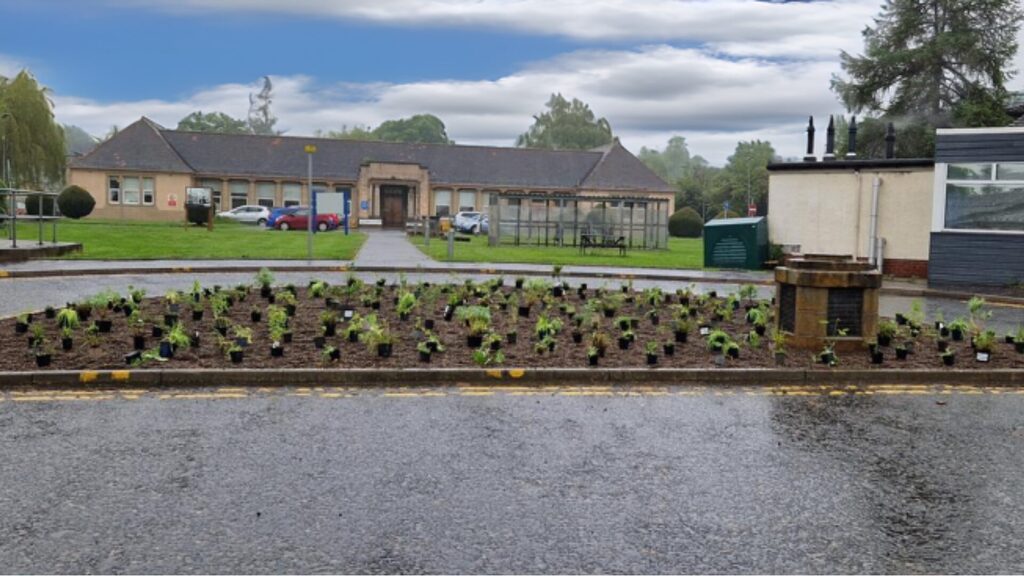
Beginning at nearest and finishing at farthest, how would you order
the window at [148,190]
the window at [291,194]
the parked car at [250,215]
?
the parked car at [250,215] → the window at [148,190] → the window at [291,194]

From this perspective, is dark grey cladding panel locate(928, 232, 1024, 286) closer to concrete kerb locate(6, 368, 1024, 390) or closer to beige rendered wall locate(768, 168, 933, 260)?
beige rendered wall locate(768, 168, 933, 260)

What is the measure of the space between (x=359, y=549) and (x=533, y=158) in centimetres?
6814

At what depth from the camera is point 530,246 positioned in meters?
37.3

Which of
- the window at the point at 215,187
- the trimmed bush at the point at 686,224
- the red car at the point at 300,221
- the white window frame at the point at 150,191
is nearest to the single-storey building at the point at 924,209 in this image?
the red car at the point at 300,221

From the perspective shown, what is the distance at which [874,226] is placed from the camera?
75.6 ft

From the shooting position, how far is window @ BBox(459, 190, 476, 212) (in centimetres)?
6725

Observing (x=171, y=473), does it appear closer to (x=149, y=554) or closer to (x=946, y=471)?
(x=149, y=554)

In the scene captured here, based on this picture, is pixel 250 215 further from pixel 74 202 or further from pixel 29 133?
pixel 29 133

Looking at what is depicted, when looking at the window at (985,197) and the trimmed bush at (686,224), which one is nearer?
the window at (985,197)

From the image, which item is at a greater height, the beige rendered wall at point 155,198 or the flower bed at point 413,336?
the beige rendered wall at point 155,198

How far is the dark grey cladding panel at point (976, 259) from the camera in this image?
20400 millimetres

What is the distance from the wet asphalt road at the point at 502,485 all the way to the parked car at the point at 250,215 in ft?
169

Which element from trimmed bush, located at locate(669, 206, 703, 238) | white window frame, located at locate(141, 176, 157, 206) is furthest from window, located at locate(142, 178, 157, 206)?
trimmed bush, located at locate(669, 206, 703, 238)

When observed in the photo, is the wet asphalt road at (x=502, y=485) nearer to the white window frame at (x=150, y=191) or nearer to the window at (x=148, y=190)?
the white window frame at (x=150, y=191)
